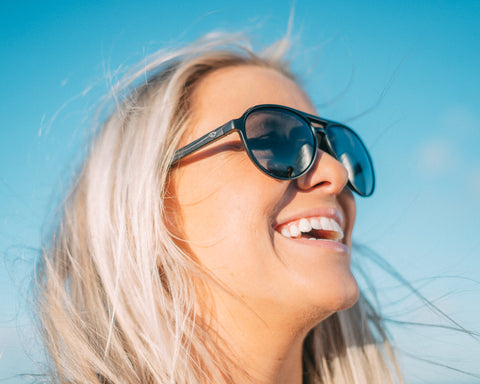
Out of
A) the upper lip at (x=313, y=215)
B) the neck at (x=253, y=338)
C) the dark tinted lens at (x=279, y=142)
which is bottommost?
the neck at (x=253, y=338)

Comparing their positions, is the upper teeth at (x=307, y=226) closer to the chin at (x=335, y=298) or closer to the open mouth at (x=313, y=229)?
the open mouth at (x=313, y=229)

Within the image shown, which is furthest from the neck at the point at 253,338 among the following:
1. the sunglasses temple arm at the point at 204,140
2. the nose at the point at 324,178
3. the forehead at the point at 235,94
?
the forehead at the point at 235,94

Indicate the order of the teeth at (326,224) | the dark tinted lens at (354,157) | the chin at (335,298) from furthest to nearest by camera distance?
the dark tinted lens at (354,157), the teeth at (326,224), the chin at (335,298)

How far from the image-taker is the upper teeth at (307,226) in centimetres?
179

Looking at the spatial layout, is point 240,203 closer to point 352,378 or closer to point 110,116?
point 110,116

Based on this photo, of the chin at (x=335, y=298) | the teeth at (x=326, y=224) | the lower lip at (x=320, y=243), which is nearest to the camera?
the chin at (x=335, y=298)

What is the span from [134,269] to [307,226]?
2.71 feet

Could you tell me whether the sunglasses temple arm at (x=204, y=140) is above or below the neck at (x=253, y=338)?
above

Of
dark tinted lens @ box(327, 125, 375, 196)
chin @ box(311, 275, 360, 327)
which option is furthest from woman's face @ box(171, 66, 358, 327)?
dark tinted lens @ box(327, 125, 375, 196)

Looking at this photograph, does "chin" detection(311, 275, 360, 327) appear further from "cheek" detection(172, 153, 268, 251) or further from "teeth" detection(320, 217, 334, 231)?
"cheek" detection(172, 153, 268, 251)

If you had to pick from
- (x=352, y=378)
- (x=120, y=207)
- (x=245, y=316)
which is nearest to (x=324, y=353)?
(x=352, y=378)

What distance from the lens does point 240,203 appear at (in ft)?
5.57

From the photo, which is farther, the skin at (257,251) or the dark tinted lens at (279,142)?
the dark tinted lens at (279,142)

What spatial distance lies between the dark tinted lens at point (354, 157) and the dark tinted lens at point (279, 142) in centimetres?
42
